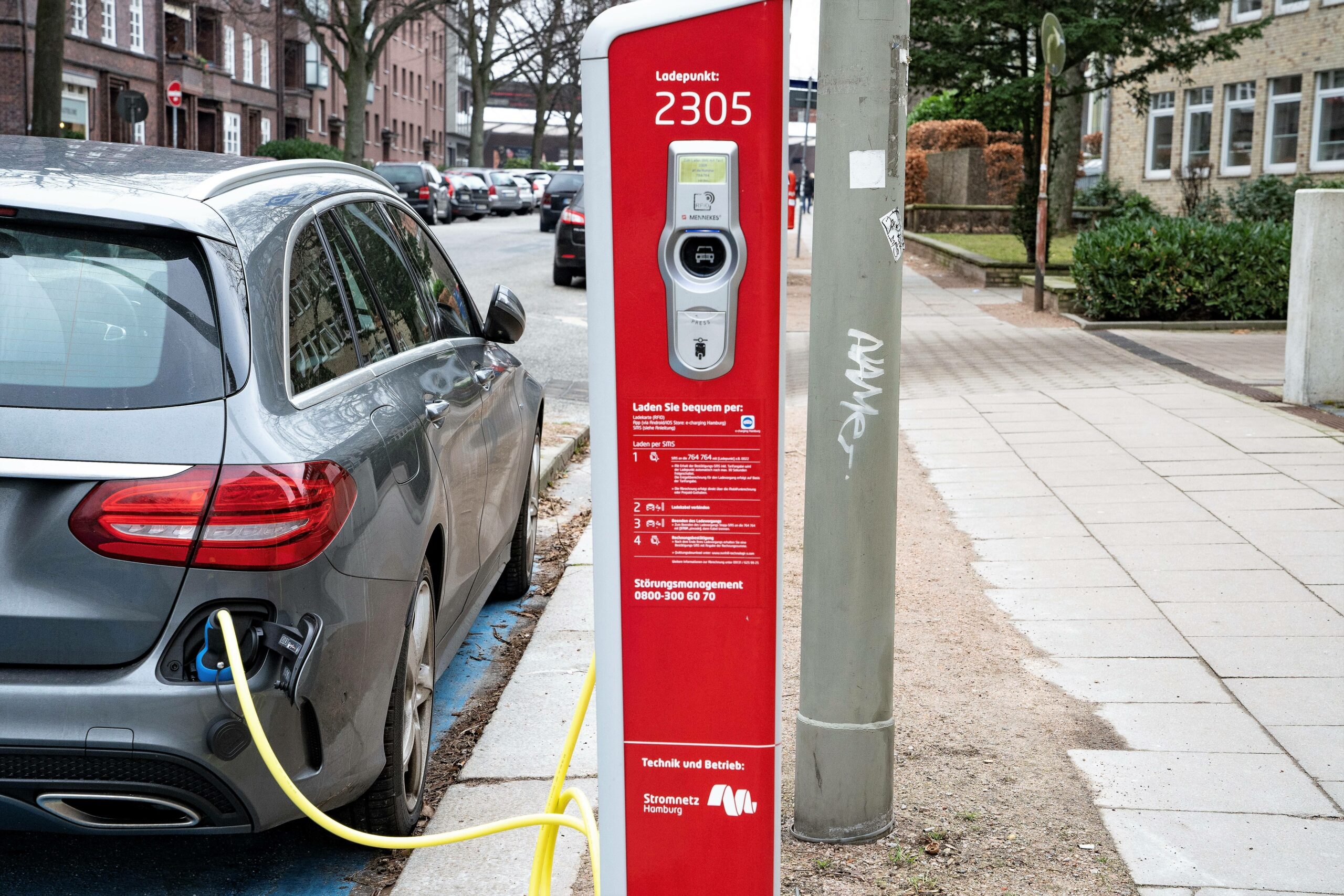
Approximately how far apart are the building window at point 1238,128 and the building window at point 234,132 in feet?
118

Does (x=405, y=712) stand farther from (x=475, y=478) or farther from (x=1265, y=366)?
(x=1265, y=366)

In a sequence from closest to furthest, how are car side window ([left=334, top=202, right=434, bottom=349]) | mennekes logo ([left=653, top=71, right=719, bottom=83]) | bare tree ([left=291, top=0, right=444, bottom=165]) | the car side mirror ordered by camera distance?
1. mennekes logo ([left=653, top=71, right=719, bottom=83])
2. car side window ([left=334, top=202, right=434, bottom=349])
3. the car side mirror
4. bare tree ([left=291, top=0, right=444, bottom=165])

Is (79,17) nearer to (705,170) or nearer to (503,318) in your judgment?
(503,318)

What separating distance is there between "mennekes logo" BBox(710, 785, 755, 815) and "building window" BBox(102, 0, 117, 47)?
147 feet

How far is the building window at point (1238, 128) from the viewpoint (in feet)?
105

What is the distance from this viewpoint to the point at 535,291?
744 inches

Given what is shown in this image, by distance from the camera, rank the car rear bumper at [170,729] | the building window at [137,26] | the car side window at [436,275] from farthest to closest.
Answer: the building window at [137,26] → the car side window at [436,275] → the car rear bumper at [170,729]

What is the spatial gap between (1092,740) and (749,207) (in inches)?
92.5

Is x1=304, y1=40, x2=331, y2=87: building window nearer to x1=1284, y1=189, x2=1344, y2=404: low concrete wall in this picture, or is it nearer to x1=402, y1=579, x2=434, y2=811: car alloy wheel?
x1=1284, y1=189, x2=1344, y2=404: low concrete wall

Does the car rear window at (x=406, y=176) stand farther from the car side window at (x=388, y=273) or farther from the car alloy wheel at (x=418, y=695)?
the car alloy wheel at (x=418, y=695)

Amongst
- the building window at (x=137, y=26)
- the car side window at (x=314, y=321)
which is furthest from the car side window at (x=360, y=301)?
the building window at (x=137, y=26)

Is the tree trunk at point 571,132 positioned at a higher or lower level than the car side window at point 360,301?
higher

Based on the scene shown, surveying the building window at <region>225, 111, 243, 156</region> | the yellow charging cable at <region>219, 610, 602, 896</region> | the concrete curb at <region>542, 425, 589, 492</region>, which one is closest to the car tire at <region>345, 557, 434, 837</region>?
the yellow charging cable at <region>219, 610, 602, 896</region>

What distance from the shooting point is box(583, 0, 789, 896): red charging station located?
248cm
